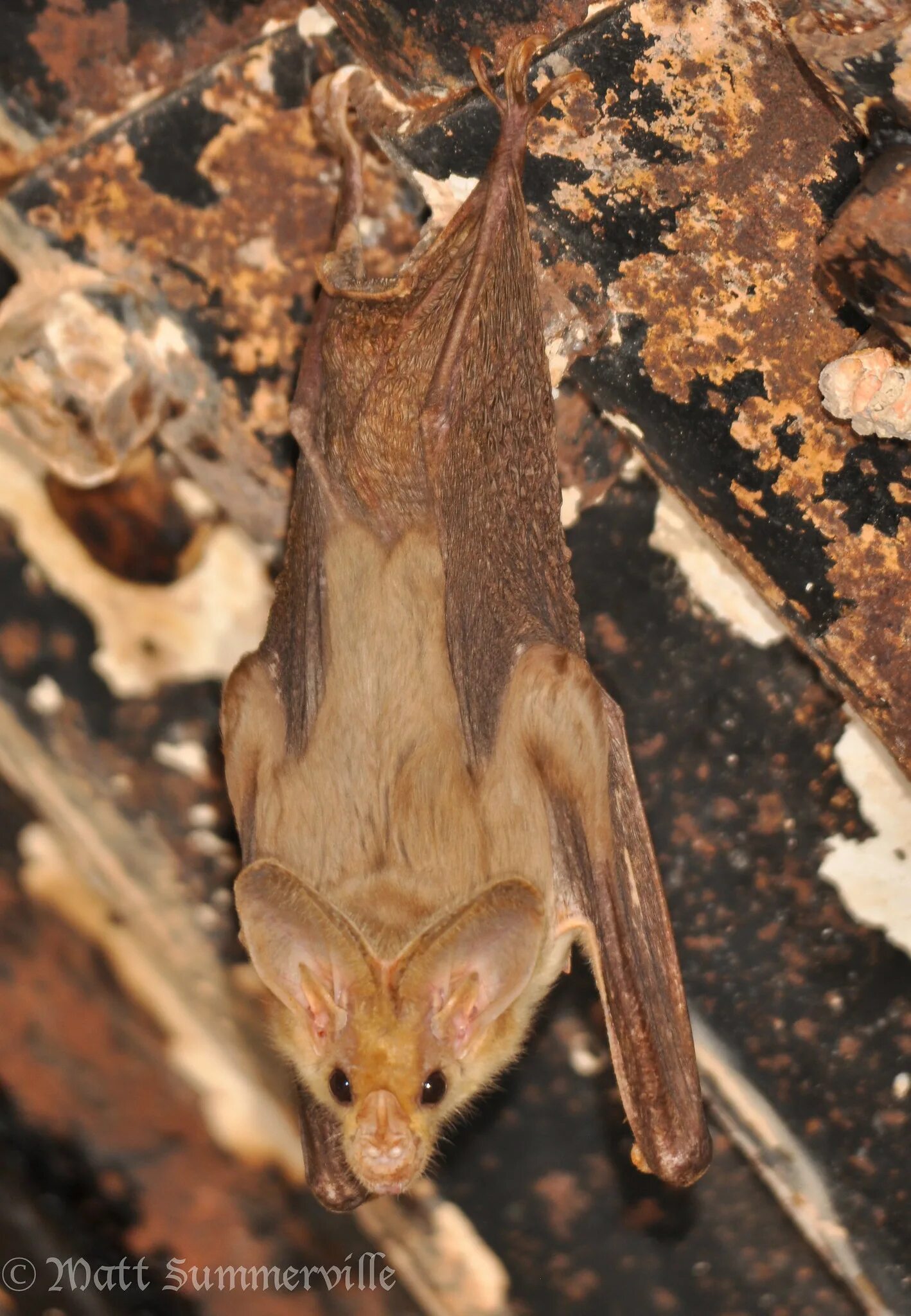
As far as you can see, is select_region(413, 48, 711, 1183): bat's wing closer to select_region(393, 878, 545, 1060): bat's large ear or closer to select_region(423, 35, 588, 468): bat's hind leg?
select_region(423, 35, 588, 468): bat's hind leg

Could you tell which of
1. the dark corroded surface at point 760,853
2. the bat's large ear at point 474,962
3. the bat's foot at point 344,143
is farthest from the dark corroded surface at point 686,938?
the bat's large ear at point 474,962

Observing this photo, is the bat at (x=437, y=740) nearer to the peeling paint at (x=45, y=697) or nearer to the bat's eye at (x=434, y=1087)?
the bat's eye at (x=434, y=1087)

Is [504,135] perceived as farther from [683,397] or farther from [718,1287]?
[718,1287]

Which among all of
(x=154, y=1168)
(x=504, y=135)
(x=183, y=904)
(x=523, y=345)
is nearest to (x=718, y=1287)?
(x=154, y=1168)

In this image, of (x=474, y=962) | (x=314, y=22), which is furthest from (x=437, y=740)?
(x=314, y=22)

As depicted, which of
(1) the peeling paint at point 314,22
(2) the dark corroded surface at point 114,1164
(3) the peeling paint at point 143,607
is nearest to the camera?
(1) the peeling paint at point 314,22

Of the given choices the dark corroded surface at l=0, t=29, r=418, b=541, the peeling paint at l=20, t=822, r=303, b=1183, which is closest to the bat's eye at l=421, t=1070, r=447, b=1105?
the peeling paint at l=20, t=822, r=303, b=1183
